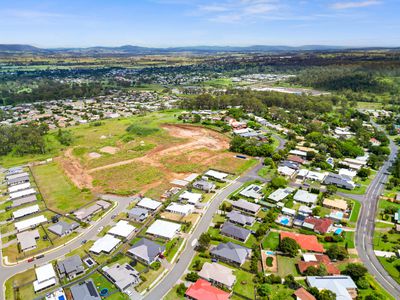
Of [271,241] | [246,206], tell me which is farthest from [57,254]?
[271,241]

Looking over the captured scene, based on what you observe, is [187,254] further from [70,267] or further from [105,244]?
[70,267]

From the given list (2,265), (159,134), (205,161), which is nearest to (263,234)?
(205,161)

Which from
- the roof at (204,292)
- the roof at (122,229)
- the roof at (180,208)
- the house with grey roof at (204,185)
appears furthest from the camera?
the house with grey roof at (204,185)

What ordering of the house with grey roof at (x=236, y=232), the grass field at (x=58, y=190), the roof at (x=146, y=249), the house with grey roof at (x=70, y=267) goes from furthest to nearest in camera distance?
the grass field at (x=58, y=190) < the house with grey roof at (x=236, y=232) < the roof at (x=146, y=249) < the house with grey roof at (x=70, y=267)

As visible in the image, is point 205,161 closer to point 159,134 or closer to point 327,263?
point 159,134

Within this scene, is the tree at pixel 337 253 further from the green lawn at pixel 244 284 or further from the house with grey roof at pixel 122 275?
the house with grey roof at pixel 122 275

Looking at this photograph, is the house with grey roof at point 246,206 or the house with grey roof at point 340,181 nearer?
the house with grey roof at point 246,206

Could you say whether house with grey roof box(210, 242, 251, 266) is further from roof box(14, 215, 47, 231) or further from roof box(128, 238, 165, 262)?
roof box(14, 215, 47, 231)

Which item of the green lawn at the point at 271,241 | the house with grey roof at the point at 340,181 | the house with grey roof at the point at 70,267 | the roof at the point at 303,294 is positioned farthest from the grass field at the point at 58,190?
the house with grey roof at the point at 340,181
